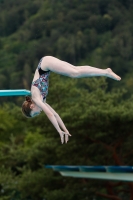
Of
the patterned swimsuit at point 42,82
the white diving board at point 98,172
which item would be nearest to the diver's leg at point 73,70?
the patterned swimsuit at point 42,82

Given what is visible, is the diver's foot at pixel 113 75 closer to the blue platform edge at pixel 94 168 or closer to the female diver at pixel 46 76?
the female diver at pixel 46 76

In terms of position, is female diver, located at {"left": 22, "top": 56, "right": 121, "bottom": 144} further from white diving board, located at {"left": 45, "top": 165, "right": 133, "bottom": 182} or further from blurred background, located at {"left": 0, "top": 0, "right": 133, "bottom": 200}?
blurred background, located at {"left": 0, "top": 0, "right": 133, "bottom": 200}

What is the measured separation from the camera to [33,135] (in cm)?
3005

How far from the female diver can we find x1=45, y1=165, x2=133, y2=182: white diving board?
6692 millimetres

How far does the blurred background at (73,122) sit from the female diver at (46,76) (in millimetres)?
9427

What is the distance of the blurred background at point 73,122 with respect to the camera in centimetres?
1831

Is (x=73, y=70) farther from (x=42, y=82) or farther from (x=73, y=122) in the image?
(x=73, y=122)

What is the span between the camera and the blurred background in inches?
721

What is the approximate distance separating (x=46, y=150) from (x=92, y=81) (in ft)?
8.45

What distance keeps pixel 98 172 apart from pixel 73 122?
183 centimetres

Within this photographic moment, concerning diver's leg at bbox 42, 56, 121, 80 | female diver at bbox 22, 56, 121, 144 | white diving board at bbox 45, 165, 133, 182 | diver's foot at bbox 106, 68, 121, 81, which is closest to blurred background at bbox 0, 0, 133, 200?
white diving board at bbox 45, 165, 133, 182

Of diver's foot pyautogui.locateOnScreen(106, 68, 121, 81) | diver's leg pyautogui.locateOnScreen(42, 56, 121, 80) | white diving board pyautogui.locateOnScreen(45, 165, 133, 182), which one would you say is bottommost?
white diving board pyautogui.locateOnScreen(45, 165, 133, 182)

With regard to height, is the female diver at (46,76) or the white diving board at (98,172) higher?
the female diver at (46,76)

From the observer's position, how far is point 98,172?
16.7m
